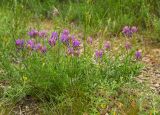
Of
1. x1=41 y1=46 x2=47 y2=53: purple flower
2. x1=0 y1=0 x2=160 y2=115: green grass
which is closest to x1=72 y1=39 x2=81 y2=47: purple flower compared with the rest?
x1=0 y1=0 x2=160 y2=115: green grass

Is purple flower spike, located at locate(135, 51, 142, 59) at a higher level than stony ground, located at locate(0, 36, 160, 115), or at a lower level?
higher

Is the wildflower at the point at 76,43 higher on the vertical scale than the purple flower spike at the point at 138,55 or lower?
higher

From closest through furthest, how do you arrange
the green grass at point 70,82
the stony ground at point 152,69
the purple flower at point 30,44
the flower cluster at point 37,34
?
the green grass at point 70,82
the purple flower at point 30,44
the flower cluster at point 37,34
the stony ground at point 152,69

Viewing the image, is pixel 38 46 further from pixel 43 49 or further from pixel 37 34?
pixel 37 34

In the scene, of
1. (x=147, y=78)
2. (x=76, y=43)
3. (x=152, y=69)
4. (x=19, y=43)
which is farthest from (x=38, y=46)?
(x=152, y=69)

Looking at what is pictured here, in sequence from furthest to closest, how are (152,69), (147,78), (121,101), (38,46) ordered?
(152,69), (147,78), (38,46), (121,101)

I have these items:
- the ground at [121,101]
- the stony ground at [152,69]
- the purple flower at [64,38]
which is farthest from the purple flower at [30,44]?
the stony ground at [152,69]

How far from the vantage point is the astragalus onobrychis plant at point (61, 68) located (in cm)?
315

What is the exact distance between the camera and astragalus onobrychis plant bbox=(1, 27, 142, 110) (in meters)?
3.15

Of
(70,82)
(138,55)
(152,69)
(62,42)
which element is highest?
(62,42)

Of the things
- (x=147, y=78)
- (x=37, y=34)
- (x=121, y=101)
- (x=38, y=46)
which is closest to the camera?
(x=121, y=101)

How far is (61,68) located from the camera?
3189 mm

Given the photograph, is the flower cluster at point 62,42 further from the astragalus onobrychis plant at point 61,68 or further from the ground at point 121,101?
the ground at point 121,101

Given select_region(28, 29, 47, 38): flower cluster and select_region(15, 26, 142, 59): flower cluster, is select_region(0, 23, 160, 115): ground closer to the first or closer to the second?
select_region(15, 26, 142, 59): flower cluster
